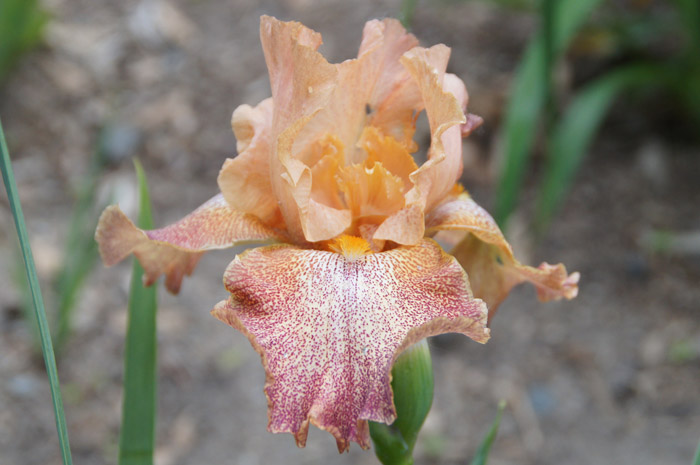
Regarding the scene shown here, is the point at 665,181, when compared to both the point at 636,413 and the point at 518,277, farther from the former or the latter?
the point at 518,277

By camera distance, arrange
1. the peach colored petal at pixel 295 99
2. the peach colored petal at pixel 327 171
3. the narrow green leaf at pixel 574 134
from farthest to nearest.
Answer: the narrow green leaf at pixel 574 134 < the peach colored petal at pixel 327 171 < the peach colored petal at pixel 295 99

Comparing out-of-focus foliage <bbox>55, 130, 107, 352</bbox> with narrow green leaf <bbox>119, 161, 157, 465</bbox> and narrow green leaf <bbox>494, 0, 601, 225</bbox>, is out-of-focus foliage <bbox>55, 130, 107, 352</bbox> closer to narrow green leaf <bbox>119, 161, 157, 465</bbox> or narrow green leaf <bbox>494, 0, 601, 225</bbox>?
narrow green leaf <bbox>119, 161, 157, 465</bbox>

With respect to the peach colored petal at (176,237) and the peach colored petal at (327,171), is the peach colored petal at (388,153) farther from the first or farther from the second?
the peach colored petal at (176,237)

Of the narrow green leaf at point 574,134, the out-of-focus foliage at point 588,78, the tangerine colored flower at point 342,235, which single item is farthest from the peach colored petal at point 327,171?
the narrow green leaf at point 574,134

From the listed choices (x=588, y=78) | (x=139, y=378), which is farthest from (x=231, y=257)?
(x=588, y=78)

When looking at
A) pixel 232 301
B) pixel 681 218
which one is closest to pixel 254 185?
pixel 232 301

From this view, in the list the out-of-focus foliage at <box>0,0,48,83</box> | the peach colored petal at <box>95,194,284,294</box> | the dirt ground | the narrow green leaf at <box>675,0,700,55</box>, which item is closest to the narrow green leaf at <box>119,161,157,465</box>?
the peach colored petal at <box>95,194,284,294</box>

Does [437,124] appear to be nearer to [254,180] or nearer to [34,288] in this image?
[254,180]
